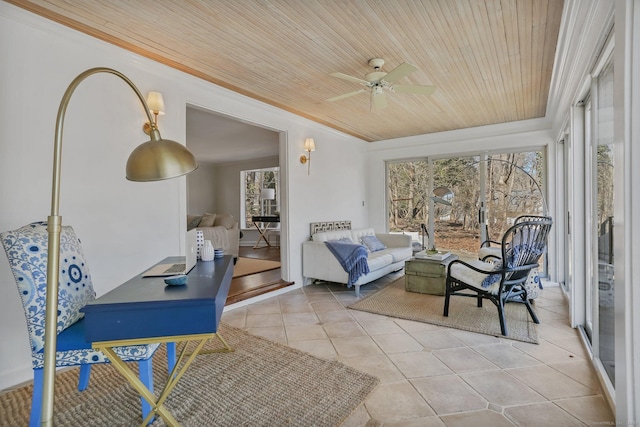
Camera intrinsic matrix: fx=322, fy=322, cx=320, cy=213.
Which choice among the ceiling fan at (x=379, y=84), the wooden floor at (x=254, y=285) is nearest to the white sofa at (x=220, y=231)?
the wooden floor at (x=254, y=285)

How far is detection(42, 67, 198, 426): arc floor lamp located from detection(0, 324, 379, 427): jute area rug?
1.11m

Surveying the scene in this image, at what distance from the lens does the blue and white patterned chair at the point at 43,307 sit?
154 centimetres

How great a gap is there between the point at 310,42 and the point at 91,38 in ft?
5.63

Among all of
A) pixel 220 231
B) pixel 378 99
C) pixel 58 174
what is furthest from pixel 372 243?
pixel 58 174

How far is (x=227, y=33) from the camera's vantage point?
8.18 ft

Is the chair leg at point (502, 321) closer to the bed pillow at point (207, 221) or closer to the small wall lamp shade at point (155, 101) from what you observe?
the small wall lamp shade at point (155, 101)

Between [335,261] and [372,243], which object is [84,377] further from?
[372,243]

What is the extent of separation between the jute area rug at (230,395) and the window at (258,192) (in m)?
6.60

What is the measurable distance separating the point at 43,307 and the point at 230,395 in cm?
113

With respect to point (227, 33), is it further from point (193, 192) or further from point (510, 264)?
point (193, 192)

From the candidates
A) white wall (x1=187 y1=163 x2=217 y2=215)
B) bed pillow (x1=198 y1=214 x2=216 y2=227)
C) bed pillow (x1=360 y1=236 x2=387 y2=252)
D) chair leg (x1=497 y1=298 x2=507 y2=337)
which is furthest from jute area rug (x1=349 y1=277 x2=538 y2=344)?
white wall (x1=187 y1=163 x2=217 y2=215)

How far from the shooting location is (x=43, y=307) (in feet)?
5.16

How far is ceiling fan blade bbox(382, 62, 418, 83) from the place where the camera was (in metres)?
2.46

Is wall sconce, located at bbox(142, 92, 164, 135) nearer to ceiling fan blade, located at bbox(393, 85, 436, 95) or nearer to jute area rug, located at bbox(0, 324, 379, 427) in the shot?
jute area rug, located at bbox(0, 324, 379, 427)
